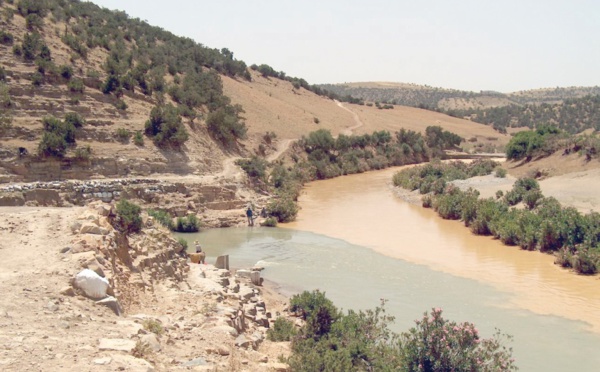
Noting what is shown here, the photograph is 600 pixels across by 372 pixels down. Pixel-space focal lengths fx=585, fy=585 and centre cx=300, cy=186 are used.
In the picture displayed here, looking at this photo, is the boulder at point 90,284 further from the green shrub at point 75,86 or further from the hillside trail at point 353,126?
the hillside trail at point 353,126

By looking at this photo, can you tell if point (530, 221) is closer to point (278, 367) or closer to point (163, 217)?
point (163, 217)

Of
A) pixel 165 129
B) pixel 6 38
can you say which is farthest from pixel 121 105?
pixel 6 38

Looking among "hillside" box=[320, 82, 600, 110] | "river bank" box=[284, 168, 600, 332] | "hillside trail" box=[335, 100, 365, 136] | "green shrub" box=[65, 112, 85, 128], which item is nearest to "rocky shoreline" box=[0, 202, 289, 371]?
"river bank" box=[284, 168, 600, 332]

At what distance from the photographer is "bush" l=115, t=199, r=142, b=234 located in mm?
12016

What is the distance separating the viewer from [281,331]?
1059 centimetres

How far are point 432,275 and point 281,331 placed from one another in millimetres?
8122

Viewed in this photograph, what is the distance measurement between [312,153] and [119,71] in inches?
625

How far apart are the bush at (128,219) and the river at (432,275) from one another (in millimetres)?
5063

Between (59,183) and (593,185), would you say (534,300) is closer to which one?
(593,185)

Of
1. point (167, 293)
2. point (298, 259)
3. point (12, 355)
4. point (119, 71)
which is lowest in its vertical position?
point (298, 259)

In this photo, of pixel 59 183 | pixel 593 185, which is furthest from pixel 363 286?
pixel 593 185

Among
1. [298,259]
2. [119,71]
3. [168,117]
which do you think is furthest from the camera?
[119,71]

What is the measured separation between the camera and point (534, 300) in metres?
15.1

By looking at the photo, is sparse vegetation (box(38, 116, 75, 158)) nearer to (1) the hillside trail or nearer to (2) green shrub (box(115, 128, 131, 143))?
(2) green shrub (box(115, 128, 131, 143))
